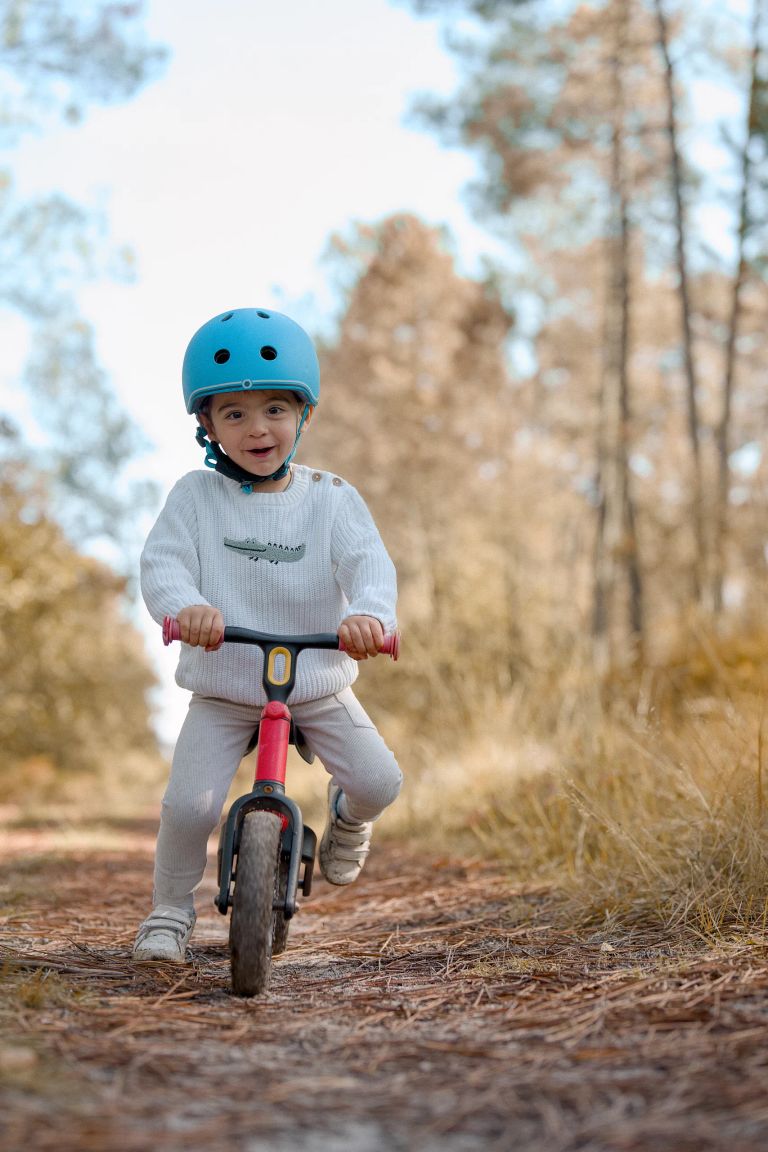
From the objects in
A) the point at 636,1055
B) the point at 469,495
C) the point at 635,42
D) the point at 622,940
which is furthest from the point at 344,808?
the point at 469,495

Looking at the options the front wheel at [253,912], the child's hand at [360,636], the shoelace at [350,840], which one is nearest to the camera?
the front wheel at [253,912]

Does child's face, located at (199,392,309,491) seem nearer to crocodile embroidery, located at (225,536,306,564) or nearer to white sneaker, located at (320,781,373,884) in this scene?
crocodile embroidery, located at (225,536,306,564)

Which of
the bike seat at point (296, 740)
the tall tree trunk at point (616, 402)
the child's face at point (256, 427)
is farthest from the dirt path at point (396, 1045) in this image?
the tall tree trunk at point (616, 402)

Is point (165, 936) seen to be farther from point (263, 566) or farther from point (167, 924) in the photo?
point (263, 566)

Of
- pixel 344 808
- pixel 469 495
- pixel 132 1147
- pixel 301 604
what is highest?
pixel 469 495

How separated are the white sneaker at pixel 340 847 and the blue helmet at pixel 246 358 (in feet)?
3.83

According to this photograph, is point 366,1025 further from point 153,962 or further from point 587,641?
point 587,641

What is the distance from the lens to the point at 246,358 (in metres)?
3.07

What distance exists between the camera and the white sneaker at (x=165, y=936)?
2867 mm

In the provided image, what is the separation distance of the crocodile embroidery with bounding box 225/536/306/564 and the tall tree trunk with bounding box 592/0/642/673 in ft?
27.1

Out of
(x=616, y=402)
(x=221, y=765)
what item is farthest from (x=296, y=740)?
(x=616, y=402)

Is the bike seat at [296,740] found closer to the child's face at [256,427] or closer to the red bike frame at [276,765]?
the red bike frame at [276,765]

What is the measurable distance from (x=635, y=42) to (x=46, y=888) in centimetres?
975

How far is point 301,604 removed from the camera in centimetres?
317
